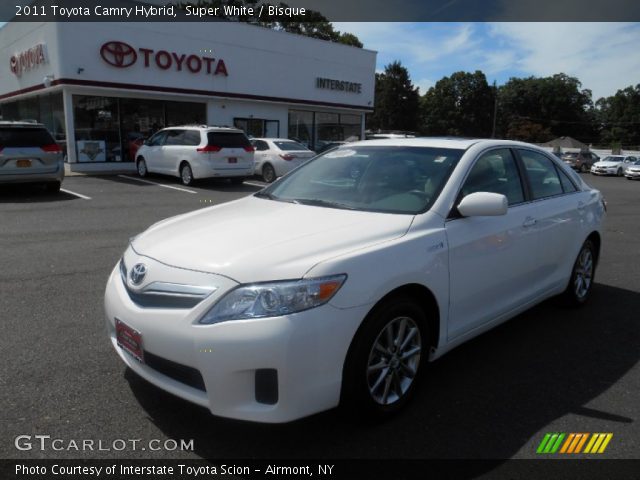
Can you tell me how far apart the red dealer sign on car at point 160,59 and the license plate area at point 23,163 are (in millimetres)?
Result: 9442

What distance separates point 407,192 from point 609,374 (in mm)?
1992

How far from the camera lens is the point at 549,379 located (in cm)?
366

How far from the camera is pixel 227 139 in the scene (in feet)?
48.8

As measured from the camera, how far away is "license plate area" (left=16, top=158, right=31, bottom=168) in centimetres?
1144

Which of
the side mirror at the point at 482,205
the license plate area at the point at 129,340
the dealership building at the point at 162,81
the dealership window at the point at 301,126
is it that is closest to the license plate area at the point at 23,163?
the dealership building at the point at 162,81

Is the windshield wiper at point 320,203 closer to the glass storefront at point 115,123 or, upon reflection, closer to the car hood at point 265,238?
the car hood at point 265,238

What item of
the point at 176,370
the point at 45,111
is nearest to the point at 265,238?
the point at 176,370

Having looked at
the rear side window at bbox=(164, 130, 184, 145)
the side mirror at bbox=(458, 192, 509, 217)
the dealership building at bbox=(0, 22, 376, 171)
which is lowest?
the side mirror at bbox=(458, 192, 509, 217)

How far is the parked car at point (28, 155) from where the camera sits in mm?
11328

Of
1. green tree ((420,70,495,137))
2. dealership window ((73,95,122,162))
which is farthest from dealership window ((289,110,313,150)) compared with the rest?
green tree ((420,70,495,137))

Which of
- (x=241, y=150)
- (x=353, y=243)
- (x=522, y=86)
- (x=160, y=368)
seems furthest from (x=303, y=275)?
(x=522, y=86)

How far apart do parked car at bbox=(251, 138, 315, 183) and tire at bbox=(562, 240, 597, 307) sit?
475 inches

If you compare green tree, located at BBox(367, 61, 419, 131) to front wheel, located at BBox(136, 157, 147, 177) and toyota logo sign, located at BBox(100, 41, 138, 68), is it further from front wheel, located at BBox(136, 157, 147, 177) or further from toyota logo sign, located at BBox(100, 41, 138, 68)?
front wheel, located at BBox(136, 157, 147, 177)

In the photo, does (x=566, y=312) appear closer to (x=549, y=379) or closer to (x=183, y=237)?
(x=549, y=379)
